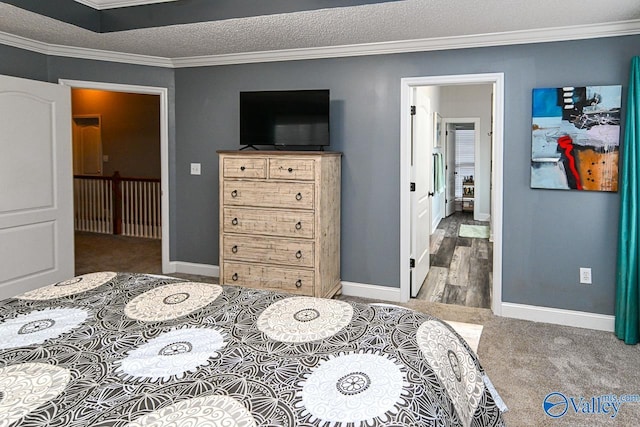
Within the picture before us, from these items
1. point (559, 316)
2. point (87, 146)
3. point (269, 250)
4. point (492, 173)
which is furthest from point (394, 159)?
point (87, 146)

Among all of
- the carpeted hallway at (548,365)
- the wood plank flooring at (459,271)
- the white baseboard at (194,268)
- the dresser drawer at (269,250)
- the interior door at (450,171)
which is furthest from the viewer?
the interior door at (450,171)

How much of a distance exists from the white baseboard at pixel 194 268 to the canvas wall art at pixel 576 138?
324cm

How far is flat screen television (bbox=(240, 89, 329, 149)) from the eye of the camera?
4133 mm

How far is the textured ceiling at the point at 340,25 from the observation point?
3.10m

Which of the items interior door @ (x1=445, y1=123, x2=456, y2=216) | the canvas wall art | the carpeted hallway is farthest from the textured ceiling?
interior door @ (x1=445, y1=123, x2=456, y2=216)

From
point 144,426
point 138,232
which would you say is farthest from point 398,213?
point 138,232

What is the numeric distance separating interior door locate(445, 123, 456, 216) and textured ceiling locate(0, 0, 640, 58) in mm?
6617

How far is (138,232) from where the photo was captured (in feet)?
25.4

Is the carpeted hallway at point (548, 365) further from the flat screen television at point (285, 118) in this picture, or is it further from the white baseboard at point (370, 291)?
the flat screen television at point (285, 118)

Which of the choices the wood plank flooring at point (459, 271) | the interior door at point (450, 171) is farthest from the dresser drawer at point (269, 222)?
the interior door at point (450, 171)

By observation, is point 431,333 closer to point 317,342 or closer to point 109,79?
point 317,342

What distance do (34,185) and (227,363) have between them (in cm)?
351

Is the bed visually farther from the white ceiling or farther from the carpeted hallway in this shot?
the white ceiling

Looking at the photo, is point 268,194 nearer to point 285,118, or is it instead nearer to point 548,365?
point 285,118
